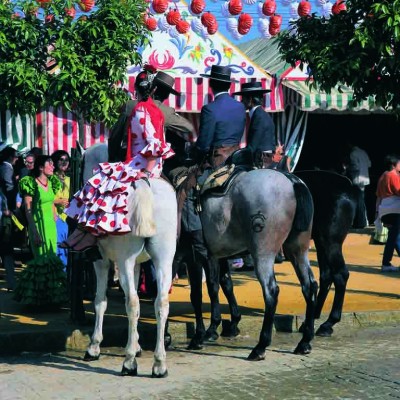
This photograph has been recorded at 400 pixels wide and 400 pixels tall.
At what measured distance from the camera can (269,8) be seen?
1894 centimetres

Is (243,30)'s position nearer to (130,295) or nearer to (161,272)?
(161,272)

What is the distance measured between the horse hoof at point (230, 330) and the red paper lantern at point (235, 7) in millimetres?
10137

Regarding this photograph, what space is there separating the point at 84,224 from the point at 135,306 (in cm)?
85

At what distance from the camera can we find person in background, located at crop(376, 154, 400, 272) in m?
14.6

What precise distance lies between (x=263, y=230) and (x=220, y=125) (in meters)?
1.28

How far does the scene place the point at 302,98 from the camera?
18328mm

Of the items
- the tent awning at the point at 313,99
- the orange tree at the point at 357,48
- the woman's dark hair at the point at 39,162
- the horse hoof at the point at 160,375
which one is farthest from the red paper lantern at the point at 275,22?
the horse hoof at the point at 160,375

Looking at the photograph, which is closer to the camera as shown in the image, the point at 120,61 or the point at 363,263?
the point at 120,61

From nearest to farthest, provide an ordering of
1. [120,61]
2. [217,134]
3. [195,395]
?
[195,395] → [217,134] → [120,61]

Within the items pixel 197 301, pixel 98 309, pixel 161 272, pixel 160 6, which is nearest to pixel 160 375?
pixel 161 272

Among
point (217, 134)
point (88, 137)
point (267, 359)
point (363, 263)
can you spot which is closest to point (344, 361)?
point (267, 359)

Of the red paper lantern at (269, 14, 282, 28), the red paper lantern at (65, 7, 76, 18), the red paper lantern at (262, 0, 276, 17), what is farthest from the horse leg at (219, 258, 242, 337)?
the red paper lantern at (269, 14, 282, 28)

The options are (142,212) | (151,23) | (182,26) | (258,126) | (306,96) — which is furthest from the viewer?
(306,96)

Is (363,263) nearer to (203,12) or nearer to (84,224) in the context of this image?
(203,12)
